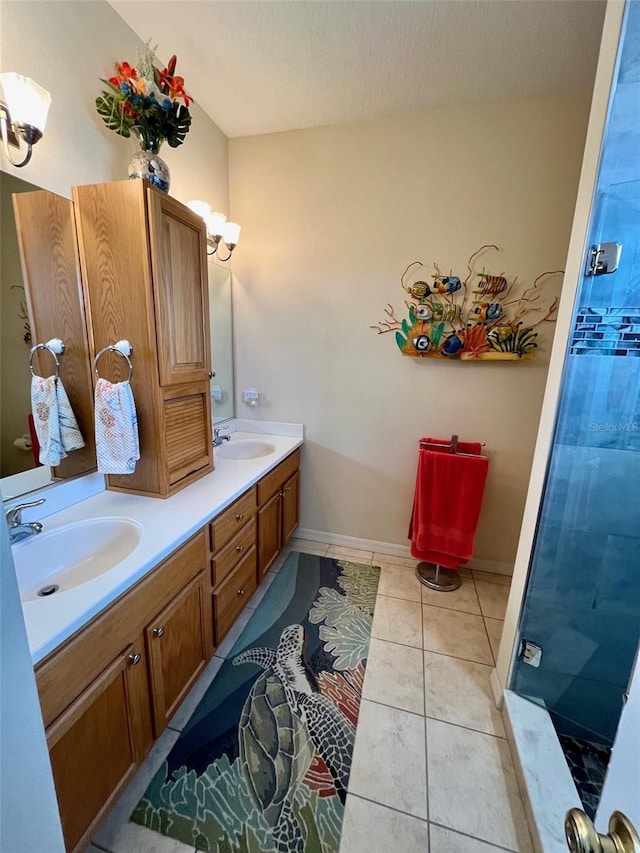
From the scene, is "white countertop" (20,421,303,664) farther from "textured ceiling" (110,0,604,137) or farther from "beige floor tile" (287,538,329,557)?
"textured ceiling" (110,0,604,137)

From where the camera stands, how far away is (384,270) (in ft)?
7.07

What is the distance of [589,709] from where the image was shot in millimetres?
1409

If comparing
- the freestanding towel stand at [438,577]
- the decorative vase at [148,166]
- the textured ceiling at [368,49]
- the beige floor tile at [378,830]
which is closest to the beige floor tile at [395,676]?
the beige floor tile at [378,830]

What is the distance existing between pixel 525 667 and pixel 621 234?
1.67m

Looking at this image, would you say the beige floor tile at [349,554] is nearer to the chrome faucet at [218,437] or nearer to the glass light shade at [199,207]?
the chrome faucet at [218,437]

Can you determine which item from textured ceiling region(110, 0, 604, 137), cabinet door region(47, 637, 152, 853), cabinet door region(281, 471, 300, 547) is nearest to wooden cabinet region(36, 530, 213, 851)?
cabinet door region(47, 637, 152, 853)

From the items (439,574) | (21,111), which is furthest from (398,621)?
(21,111)

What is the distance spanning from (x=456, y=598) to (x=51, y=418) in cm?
228

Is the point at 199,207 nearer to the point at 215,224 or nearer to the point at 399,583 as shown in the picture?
the point at 215,224

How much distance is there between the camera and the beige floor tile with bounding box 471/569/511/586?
2.27 m

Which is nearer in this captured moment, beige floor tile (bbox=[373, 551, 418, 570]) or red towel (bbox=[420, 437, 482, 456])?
red towel (bbox=[420, 437, 482, 456])

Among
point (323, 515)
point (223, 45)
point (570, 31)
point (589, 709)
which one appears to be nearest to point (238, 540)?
point (323, 515)

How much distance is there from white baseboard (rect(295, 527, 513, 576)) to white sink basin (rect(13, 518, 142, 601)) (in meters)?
1.58

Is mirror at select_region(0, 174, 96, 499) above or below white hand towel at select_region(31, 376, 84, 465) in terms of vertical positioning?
above
